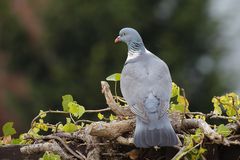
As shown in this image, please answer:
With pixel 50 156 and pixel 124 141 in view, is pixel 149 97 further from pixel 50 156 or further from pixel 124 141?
pixel 50 156

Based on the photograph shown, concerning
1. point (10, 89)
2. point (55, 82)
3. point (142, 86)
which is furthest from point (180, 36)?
point (142, 86)

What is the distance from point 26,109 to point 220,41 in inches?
142


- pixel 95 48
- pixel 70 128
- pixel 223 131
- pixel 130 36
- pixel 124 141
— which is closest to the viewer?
pixel 223 131

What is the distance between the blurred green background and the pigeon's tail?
31.2 feet

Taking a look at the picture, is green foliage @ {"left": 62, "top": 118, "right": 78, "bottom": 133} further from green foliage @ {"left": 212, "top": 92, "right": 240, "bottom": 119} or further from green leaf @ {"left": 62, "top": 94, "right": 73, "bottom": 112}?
green foliage @ {"left": 212, "top": 92, "right": 240, "bottom": 119}

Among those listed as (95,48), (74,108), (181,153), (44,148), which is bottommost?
(181,153)

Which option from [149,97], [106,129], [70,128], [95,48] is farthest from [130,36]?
[95,48]

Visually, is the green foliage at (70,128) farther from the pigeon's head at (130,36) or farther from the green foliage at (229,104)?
the pigeon's head at (130,36)

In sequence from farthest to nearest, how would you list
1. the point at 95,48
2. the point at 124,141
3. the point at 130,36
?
the point at 95,48, the point at 130,36, the point at 124,141

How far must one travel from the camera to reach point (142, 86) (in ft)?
14.1

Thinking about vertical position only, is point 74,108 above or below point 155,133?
above

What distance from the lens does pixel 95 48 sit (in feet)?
47.3

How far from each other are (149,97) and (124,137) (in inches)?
15.4

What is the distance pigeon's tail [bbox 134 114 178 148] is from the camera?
12.1 feet
